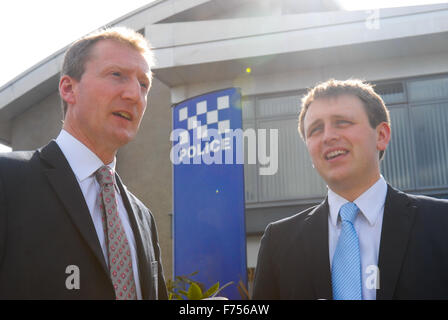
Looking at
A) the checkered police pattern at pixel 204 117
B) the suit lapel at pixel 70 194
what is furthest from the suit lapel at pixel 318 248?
the checkered police pattern at pixel 204 117

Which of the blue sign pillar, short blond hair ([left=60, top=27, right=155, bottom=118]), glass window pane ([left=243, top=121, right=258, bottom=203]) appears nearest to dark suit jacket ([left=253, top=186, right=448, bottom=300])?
short blond hair ([left=60, top=27, right=155, bottom=118])

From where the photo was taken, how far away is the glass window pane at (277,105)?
858 centimetres

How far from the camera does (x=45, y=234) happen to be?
1.77m

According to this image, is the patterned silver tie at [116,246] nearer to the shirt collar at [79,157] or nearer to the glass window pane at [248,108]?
the shirt collar at [79,157]

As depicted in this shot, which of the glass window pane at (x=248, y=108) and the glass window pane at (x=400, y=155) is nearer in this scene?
the glass window pane at (x=400, y=155)

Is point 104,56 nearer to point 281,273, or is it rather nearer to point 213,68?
A: point 281,273

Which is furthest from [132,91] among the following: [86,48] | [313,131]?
[313,131]

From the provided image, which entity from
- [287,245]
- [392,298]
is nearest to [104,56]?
[287,245]

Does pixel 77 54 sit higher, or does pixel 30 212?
pixel 77 54

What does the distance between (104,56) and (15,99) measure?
33.0ft

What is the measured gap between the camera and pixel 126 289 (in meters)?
1.94

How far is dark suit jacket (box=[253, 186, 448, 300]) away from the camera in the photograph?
2059 mm

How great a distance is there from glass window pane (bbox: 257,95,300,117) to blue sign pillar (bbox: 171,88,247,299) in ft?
8.65

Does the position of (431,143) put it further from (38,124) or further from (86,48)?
(38,124)
